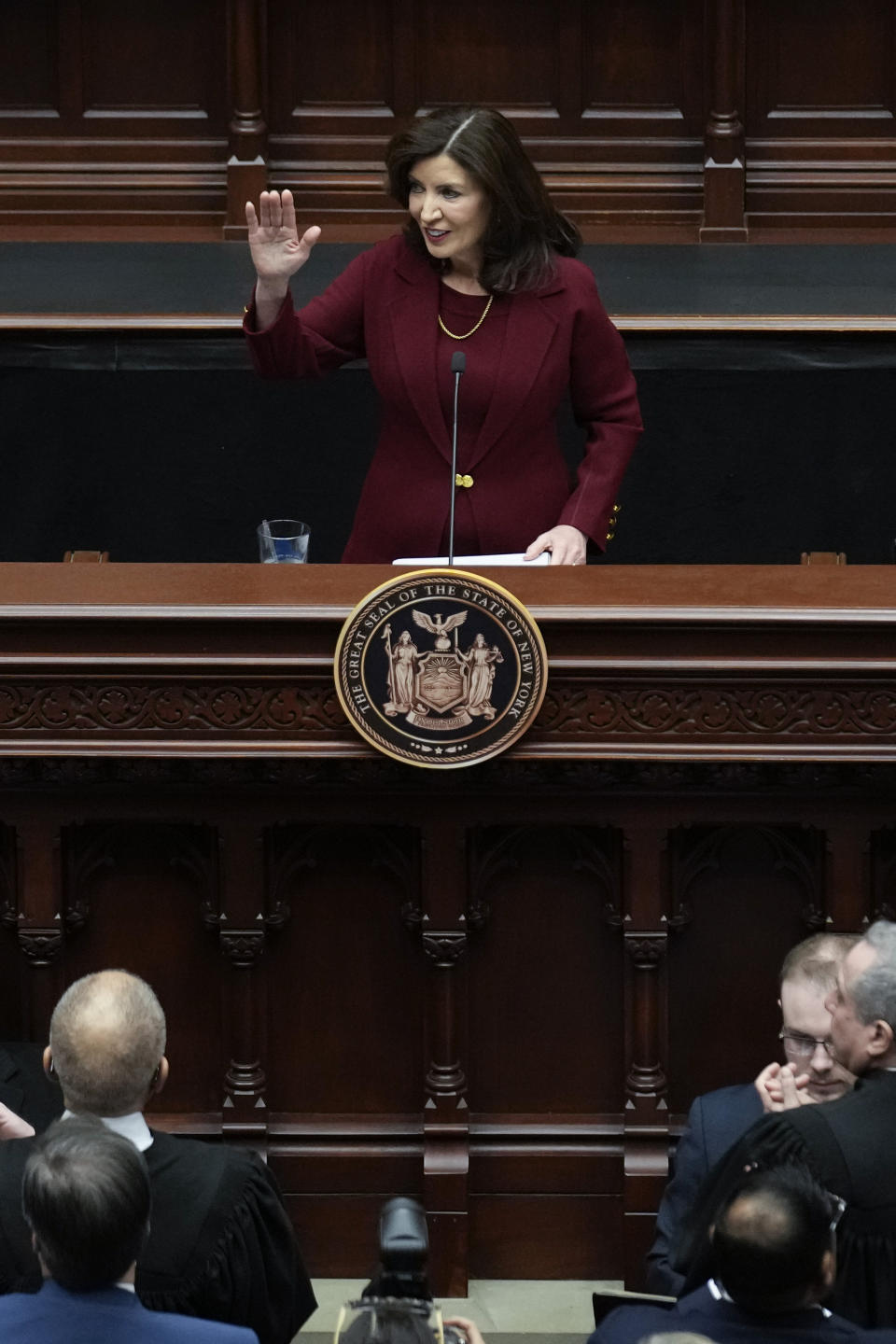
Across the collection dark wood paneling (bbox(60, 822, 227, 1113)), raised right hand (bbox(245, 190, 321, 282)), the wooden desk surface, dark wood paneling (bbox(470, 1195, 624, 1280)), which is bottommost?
dark wood paneling (bbox(470, 1195, 624, 1280))

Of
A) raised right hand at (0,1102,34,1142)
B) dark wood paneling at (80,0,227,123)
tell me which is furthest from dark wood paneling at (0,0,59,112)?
raised right hand at (0,1102,34,1142)

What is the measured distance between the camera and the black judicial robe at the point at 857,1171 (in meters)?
3.03

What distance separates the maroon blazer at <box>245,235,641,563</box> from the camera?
4.47m

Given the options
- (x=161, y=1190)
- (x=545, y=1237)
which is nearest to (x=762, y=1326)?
(x=161, y=1190)

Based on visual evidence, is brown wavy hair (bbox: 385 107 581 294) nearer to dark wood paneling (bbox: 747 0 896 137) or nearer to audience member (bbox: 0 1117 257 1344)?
audience member (bbox: 0 1117 257 1344)

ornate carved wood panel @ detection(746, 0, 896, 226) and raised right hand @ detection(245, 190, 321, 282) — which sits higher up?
ornate carved wood panel @ detection(746, 0, 896, 226)

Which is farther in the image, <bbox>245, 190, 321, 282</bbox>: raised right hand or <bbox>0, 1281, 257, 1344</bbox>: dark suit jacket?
<bbox>245, 190, 321, 282</bbox>: raised right hand

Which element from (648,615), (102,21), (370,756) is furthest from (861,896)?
(102,21)

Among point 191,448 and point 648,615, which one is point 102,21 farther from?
point 648,615

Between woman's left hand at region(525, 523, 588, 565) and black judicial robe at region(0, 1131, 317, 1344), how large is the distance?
1501mm

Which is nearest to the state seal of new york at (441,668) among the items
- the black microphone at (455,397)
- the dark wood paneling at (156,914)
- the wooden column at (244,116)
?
the black microphone at (455,397)

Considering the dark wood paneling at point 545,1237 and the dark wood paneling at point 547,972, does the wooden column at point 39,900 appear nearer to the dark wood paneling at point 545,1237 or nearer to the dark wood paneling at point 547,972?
the dark wood paneling at point 547,972

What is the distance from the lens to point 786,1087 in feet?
11.3

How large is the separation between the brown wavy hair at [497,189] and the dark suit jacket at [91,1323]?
8.05 feet
